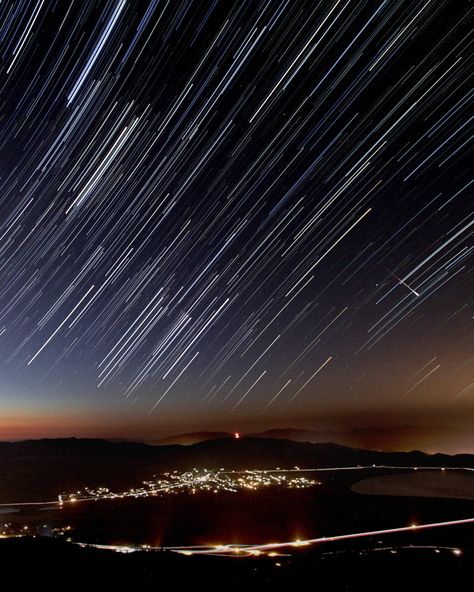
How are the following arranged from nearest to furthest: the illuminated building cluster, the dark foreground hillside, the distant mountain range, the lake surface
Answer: the dark foreground hillside → the lake surface → the illuminated building cluster → the distant mountain range

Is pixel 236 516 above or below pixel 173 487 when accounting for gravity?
below

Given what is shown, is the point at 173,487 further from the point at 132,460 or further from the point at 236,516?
the point at 132,460

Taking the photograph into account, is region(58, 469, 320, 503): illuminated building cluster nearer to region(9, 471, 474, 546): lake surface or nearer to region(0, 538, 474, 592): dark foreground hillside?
region(9, 471, 474, 546): lake surface

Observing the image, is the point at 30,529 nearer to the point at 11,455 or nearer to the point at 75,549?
the point at 75,549

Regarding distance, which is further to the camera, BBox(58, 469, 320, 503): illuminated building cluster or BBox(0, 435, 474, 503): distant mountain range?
BBox(0, 435, 474, 503): distant mountain range

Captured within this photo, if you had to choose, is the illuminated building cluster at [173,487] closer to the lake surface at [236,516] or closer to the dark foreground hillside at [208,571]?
the lake surface at [236,516]

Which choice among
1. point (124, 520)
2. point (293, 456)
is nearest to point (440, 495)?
point (124, 520)

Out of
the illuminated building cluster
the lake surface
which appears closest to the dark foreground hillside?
the lake surface

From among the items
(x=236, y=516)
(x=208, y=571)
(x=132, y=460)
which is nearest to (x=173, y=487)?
(x=236, y=516)
